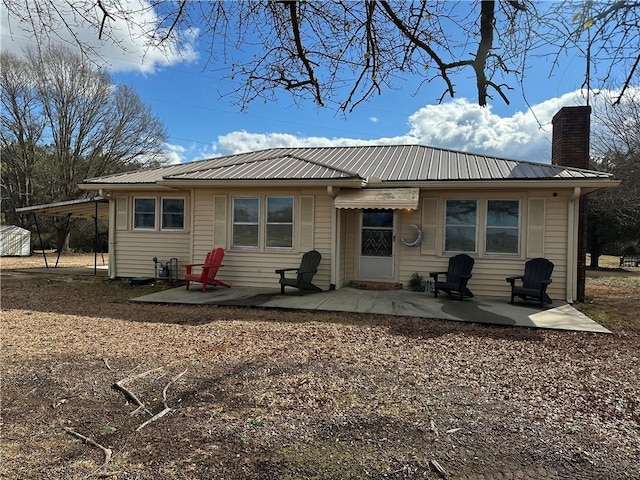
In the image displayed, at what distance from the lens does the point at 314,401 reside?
3559 mm

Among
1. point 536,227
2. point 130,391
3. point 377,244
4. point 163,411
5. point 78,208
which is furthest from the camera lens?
point 78,208

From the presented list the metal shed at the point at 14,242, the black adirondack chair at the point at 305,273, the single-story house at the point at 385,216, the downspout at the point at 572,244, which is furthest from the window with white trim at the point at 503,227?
the metal shed at the point at 14,242

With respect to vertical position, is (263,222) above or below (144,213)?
below

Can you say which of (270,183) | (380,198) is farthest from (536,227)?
(270,183)

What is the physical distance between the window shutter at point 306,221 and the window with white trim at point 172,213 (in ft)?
12.1

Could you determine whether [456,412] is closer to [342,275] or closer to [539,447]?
[539,447]

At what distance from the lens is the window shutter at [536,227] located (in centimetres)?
895

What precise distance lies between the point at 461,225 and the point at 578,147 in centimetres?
346

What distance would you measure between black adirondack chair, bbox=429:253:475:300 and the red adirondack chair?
16.1 feet

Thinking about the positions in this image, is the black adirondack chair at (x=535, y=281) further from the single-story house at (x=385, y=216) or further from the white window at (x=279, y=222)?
the white window at (x=279, y=222)

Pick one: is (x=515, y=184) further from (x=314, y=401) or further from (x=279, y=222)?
(x=314, y=401)

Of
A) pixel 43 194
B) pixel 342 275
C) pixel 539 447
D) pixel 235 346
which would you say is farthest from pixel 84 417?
pixel 43 194

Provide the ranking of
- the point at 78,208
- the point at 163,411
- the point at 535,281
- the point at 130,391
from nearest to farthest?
the point at 163,411, the point at 130,391, the point at 535,281, the point at 78,208

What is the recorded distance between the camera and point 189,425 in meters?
3.08
